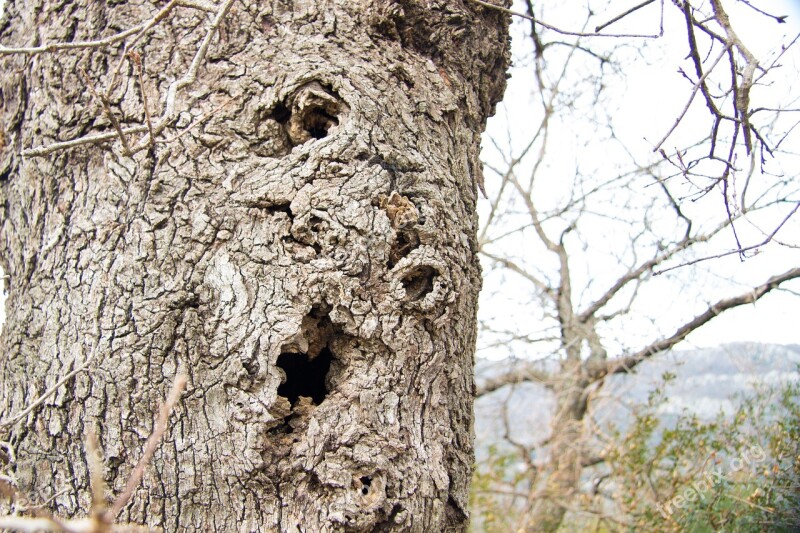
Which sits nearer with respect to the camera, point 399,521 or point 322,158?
point 399,521

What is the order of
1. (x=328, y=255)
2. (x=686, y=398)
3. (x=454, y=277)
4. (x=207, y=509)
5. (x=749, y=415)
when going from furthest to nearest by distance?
(x=686, y=398) → (x=749, y=415) → (x=454, y=277) → (x=328, y=255) → (x=207, y=509)

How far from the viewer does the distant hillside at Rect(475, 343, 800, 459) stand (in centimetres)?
580

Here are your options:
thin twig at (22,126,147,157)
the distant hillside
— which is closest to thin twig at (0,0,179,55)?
thin twig at (22,126,147,157)

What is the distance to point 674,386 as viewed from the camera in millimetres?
6766

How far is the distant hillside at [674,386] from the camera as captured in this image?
228 inches

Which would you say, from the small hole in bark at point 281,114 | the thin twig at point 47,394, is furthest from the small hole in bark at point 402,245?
the thin twig at point 47,394

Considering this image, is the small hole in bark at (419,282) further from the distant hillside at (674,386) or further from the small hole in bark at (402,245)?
the distant hillside at (674,386)

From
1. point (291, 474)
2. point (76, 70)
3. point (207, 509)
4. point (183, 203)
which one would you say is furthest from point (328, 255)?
point (76, 70)

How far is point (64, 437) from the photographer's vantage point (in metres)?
1.66

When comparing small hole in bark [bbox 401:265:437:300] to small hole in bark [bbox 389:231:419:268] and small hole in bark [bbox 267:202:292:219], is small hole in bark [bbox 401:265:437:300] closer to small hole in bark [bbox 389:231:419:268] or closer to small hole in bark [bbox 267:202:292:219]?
small hole in bark [bbox 389:231:419:268]

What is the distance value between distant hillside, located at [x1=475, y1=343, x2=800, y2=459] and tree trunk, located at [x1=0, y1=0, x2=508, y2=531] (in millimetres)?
4828

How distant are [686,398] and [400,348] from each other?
22.4 ft

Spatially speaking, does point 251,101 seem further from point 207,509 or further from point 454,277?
point 207,509

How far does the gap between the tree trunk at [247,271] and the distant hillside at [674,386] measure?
4.83 m
